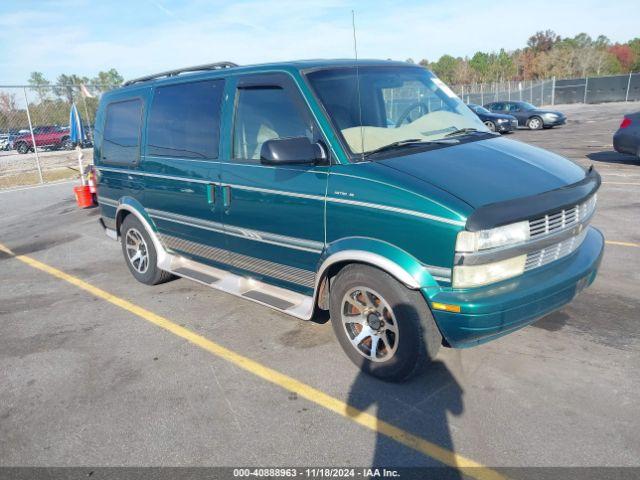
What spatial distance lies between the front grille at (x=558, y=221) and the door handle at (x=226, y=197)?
2.36 meters

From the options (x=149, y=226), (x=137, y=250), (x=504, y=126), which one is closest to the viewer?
(x=149, y=226)

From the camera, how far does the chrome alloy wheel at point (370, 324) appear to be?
334 centimetres

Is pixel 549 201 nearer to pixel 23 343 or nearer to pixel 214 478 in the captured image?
pixel 214 478

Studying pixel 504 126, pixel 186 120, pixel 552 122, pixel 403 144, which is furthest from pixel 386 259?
pixel 552 122

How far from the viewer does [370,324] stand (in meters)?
3.46

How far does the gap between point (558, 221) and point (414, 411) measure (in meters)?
1.52

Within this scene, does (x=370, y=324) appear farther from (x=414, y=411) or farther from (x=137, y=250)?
(x=137, y=250)

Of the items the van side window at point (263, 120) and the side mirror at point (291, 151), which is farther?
the van side window at point (263, 120)

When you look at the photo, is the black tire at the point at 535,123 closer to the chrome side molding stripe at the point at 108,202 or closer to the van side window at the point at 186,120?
the chrome side molding stripe at the point at 108,202

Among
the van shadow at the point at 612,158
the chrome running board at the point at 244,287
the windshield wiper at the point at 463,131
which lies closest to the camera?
the chrome running board at the point at 244,287

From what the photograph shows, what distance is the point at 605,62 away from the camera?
72.1 meters

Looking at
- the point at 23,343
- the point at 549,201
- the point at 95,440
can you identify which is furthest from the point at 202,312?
the point at 549,201

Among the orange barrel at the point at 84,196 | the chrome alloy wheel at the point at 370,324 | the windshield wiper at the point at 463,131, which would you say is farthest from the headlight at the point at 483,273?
the orange barrel at the point at 84,196

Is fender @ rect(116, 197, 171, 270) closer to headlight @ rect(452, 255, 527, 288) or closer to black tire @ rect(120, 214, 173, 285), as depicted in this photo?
black tire @ rect(120, 214, 173, 285)
